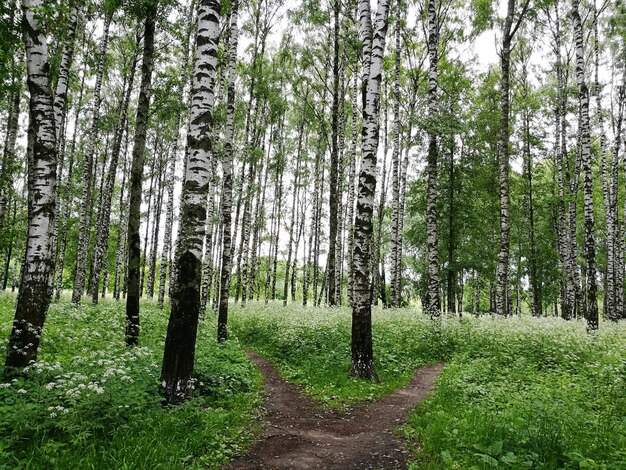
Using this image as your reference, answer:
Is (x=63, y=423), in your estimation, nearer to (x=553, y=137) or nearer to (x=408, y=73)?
(x=408, y=73)

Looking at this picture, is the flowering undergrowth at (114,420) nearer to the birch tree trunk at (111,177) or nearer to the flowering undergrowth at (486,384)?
the flowering undergrowth at (486,384)

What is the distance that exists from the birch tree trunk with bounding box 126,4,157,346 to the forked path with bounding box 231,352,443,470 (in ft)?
13.8

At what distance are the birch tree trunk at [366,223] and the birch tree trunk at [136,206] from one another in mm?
5841

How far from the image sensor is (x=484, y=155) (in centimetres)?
2123

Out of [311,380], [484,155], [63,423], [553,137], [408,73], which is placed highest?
[408,73]

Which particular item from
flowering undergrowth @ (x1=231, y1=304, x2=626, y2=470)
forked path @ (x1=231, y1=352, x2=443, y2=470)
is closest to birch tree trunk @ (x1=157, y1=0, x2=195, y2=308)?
flowering undergrowth @ (x1=231, y1=304, x2=626, y2=470)

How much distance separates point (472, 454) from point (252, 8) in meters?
24.7

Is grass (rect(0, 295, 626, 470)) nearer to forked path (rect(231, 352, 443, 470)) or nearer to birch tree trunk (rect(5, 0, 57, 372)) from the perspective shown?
forked path (rect(231, 352, 443, 470))

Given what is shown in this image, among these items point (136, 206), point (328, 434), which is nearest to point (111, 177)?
point (136, 206)

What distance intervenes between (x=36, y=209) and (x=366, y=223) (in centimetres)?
684

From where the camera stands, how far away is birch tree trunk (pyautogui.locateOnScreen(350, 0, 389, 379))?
931 centimetres

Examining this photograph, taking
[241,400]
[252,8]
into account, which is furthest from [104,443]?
[252,8]

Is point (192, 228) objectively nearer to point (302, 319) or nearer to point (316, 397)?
point (316, 397)

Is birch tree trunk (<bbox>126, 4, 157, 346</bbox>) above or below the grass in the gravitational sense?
above
